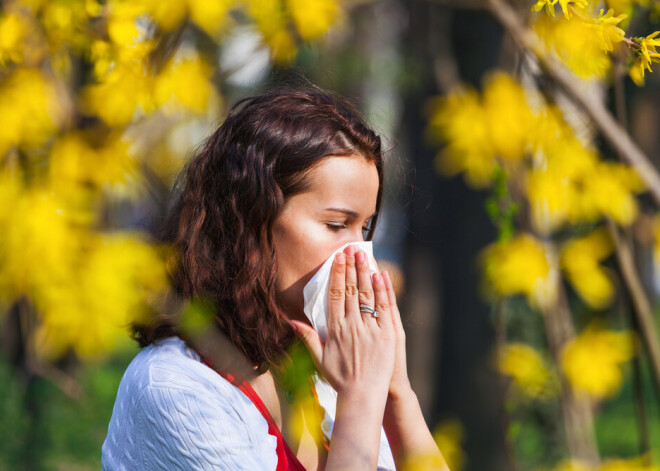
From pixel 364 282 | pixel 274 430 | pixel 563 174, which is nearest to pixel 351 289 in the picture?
pixel 364 282

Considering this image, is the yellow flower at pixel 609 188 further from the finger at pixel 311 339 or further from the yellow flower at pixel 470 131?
the finger at pixel 311 339

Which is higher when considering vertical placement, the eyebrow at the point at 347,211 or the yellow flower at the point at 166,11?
the yellow flower at the point at 166,11

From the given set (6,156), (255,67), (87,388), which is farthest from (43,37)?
(87,388)

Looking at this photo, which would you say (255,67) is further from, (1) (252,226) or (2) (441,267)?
(2) (441,267)

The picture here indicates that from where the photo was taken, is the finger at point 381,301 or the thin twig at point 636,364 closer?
the finger at point 381,301

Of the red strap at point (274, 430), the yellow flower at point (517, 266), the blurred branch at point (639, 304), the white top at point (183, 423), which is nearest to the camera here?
the white top at point (183, 423)

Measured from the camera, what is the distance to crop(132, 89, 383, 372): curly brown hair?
1.72 metres

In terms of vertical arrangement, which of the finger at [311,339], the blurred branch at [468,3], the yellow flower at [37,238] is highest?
the blurred branch at [468,3]

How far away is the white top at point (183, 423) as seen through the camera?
1.48 metres

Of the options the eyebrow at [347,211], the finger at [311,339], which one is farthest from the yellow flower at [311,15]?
the finger at [311,339]

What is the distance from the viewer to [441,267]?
455 cm

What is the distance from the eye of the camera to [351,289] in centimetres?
171

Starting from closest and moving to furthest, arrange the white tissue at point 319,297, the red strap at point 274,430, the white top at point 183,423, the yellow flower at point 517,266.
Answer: the white top at point 183,423 < the red strap at point 274,430 < the white tissue at point 319,297 < the yellow flower at point 517,266

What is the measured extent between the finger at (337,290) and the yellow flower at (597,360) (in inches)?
56.2
